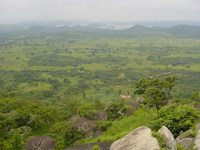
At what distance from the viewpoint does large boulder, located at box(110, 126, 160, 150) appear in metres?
12.7

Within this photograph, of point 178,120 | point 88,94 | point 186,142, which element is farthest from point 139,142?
point 88,94

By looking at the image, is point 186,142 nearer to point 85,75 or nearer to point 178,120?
point 178,120

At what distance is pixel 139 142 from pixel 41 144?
1747cm

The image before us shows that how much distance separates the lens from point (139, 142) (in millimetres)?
13297

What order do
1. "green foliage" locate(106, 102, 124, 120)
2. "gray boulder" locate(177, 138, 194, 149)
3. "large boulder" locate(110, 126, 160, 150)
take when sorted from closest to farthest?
"large boulder" locate(110, 126, 160, 150), "gray boulder" locate(177, 138, 194, 149), "green foliage" locate(106, 102, 124, 120)

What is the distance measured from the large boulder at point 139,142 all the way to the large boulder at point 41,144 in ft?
45.0

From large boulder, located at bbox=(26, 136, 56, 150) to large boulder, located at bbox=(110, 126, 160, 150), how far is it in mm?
13704

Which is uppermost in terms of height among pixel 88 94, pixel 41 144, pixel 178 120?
pixel 178 120

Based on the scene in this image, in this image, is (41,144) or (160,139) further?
(41,144)

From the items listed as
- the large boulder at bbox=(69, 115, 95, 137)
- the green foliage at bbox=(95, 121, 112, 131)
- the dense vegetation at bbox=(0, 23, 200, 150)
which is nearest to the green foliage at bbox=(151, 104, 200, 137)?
the dense vegetation at bbox=(0, 23, 200, 150)

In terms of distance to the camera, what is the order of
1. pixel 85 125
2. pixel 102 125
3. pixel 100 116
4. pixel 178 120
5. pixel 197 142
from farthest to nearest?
1. pixel 100 116
2. pixel 85 125
3. pixel 102 125
4. pixel 178 120
5. pixel 197 142

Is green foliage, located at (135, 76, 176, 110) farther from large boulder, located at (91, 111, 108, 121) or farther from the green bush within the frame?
the green bush

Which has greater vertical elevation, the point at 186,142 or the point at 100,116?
the point at 186,142

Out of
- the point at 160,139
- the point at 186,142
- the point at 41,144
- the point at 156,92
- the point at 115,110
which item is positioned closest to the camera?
the point at 160,139
